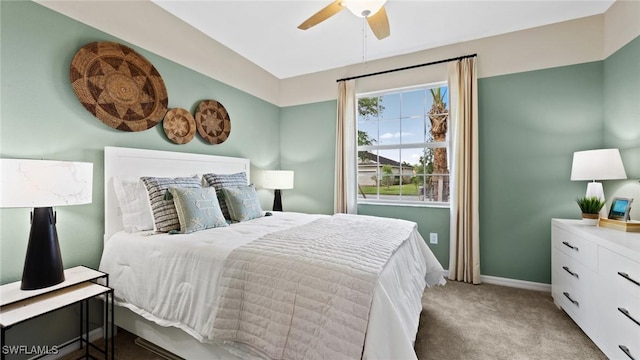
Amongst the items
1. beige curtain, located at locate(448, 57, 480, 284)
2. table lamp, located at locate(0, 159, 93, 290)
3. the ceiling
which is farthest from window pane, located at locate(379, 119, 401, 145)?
table lamp, located at locate(0, 159, 93, 290)

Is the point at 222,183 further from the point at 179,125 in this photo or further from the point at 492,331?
the point at 492,331

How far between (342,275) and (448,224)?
2454 mm

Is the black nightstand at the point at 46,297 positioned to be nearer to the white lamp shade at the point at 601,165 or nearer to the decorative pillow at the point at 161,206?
the decorative pillow at the point at 161,206

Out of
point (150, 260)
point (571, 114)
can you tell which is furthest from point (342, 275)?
point (571, 114)

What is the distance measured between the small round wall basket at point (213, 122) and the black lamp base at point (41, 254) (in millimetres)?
1548

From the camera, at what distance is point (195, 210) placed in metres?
1.96

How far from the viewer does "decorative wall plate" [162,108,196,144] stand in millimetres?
2488

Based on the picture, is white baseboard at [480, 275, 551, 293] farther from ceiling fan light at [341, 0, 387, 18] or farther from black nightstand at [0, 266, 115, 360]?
black nightstand at [0, 266, 115, 360]

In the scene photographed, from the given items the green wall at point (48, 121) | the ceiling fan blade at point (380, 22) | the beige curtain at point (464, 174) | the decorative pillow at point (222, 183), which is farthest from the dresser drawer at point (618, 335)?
the green wall at point (48, 121)

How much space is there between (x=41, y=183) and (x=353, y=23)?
2.78 m

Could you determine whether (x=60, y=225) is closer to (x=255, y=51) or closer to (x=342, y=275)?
(x=342, y=275)

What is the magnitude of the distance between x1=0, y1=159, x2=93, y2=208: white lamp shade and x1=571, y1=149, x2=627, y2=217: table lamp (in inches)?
145

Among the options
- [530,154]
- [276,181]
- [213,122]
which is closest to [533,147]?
[530,154]

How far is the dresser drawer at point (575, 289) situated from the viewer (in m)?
1.80
